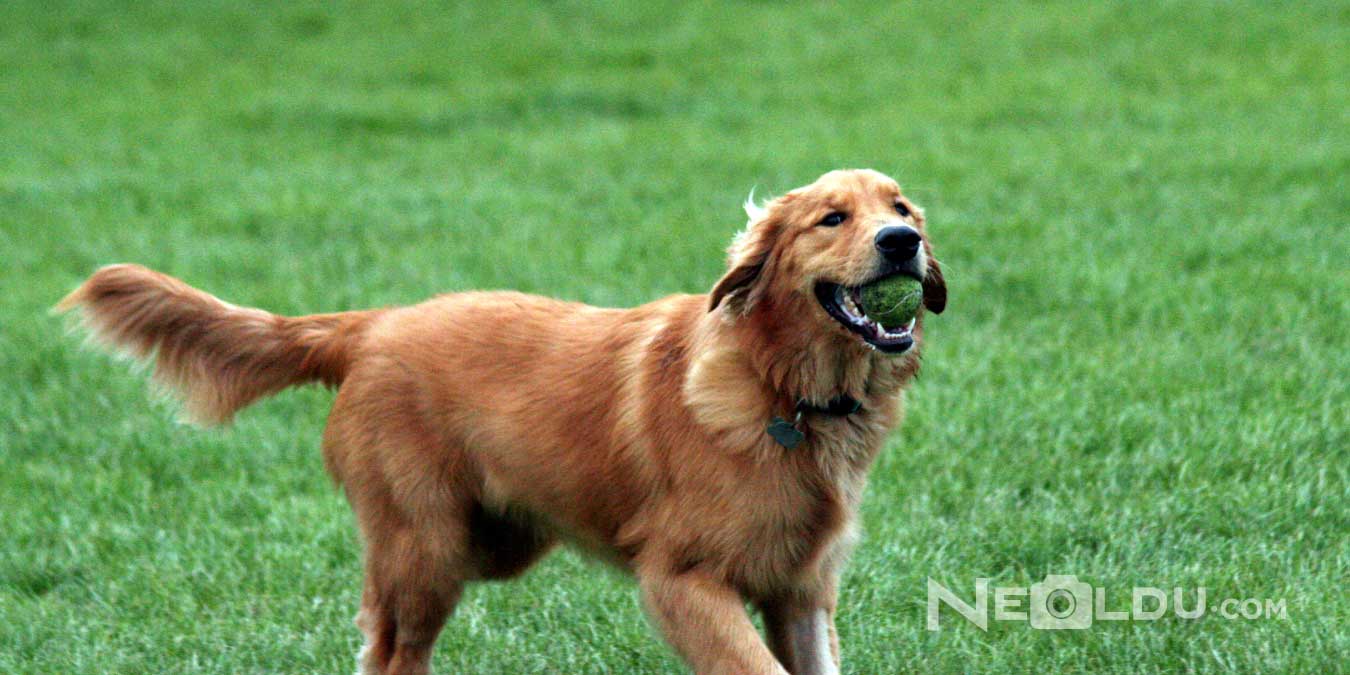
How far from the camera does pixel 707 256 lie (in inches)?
386

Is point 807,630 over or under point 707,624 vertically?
under

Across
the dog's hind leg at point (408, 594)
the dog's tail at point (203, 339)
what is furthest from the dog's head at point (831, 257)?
the dog's tail at point (203, 339)

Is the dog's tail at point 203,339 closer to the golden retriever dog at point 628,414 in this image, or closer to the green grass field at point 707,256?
the golden retriever dog at point 628,414

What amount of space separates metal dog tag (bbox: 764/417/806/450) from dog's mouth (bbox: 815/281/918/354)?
1.02ft

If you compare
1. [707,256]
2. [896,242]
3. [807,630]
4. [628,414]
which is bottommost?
[707,256]

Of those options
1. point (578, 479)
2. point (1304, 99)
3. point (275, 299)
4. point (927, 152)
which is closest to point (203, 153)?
point (275, 299)

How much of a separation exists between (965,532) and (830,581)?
4.59 feet

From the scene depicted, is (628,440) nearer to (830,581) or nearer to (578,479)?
(578,479)

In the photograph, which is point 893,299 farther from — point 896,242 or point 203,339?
point 203,339

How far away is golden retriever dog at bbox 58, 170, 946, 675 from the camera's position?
430 cm

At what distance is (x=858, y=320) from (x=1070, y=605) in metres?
1.53

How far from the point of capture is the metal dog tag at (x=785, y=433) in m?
4.32

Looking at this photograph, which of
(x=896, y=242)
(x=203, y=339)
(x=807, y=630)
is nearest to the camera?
(x=896, y=242)

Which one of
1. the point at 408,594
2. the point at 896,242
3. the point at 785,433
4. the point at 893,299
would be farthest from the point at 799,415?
the point at 408,594
